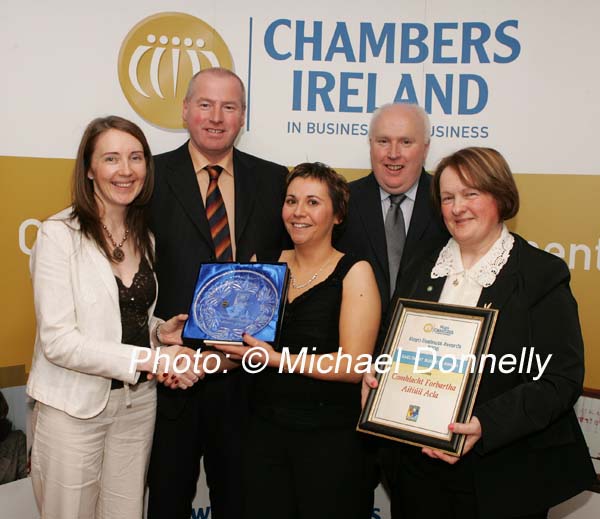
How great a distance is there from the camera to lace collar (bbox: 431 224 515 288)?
2223mm

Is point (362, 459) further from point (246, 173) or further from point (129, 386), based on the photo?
point (246, 173)

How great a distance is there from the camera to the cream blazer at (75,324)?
7.89 ft

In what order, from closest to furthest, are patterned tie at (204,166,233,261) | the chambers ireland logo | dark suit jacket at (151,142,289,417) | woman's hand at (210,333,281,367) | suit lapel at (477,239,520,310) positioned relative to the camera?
suit lapel at (477,239,520,310), woman's hand at (210,333,281,367), dark suit jacket at (151,142,289,417), patterned tie at (204,166,233,261), the chambers ireland logo

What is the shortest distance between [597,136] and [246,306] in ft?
8.19

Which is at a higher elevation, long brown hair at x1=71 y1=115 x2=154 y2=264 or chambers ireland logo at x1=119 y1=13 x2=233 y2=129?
chambers ireland logo at x1=119 y1=13 x2=233 y2=129

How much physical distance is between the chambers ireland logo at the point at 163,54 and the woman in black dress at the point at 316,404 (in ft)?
5.88

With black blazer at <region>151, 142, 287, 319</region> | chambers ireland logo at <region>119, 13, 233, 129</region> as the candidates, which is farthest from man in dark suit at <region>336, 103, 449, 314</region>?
chambers ireland logo at <region>119, 13, 233, 129</region>

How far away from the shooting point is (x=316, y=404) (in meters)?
2.44

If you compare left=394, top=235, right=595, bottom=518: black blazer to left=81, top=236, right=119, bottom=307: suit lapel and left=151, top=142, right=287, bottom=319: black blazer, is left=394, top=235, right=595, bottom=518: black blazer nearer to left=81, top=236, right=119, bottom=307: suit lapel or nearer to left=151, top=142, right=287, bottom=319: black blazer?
left=151, top=142, right=287, bottom=319: black blazer

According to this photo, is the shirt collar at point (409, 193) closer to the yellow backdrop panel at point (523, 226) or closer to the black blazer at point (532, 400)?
the yellow backdrop panel at point (523, 226)

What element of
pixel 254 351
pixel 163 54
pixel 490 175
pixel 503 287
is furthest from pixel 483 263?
pixel 163 54

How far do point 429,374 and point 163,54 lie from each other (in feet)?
8.94

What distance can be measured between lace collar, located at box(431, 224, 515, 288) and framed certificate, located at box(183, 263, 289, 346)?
0.62 metres

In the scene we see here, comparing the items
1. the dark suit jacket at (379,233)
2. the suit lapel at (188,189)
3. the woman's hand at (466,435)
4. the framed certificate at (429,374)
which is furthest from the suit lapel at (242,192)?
the woman's hand at (466,435)
